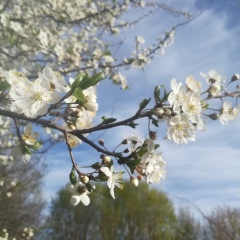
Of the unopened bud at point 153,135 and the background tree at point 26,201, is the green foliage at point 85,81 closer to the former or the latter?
the unopened bud at point 153,135

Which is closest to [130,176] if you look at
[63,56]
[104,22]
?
[63,56]

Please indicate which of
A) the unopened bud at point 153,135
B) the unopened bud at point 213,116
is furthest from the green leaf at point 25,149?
the unopened bud at point 213,116

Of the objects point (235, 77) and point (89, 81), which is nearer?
point (89, 81)

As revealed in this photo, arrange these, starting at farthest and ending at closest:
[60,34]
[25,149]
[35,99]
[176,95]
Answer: [60,34] < [25,149] < [176,95] < [35,99]

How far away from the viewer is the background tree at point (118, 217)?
19312mm

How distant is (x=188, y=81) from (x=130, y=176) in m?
0.42

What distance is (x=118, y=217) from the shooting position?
2061 cm

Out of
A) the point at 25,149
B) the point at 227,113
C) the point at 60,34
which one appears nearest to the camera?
the point at 25,149

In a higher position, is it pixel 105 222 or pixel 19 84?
pixel 105 222

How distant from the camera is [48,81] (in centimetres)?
109

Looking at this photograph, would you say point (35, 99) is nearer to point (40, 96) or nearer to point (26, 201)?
point (40, 96)

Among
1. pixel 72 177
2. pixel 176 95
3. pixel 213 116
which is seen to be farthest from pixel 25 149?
pixel 213 116

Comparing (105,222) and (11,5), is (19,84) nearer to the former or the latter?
(11,5)

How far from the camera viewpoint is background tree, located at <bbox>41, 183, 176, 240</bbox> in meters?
19.3
